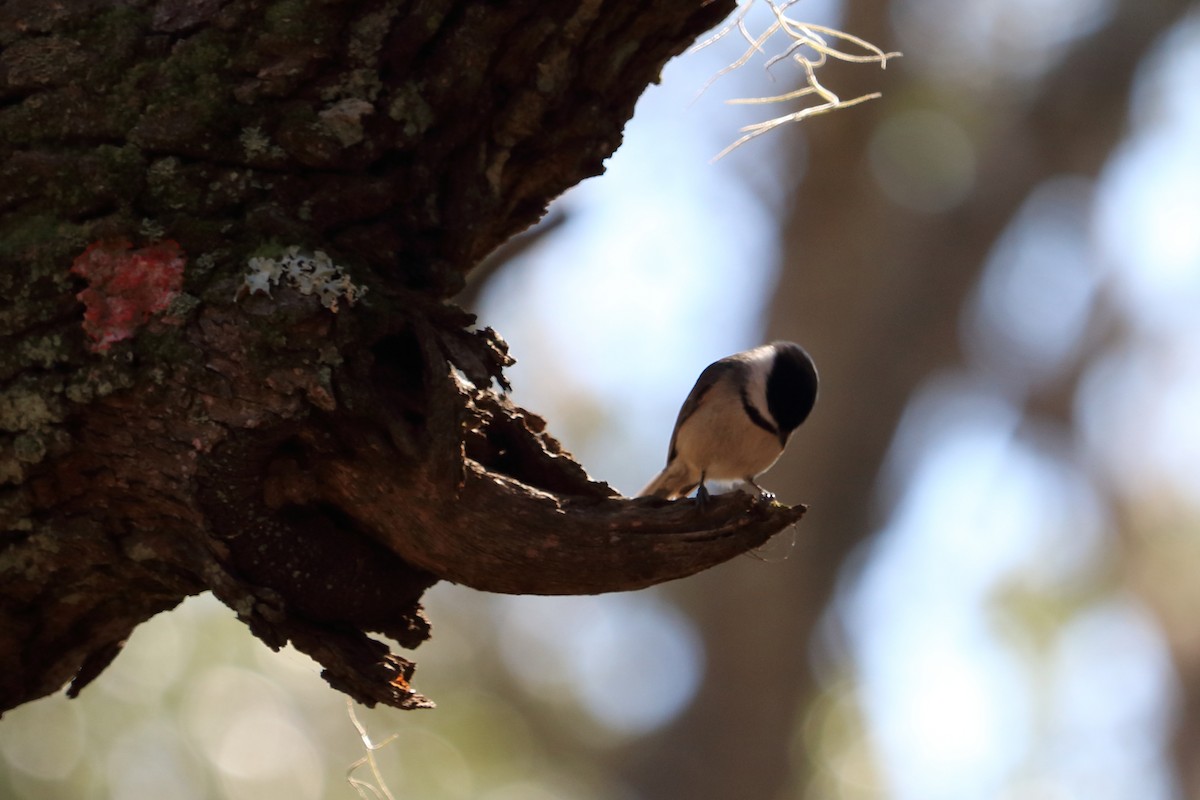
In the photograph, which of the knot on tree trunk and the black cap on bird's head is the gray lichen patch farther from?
the black cap on bird's head

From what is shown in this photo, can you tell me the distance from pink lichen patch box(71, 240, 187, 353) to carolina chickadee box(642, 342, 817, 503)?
6.30 feet

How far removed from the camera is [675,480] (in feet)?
13.7

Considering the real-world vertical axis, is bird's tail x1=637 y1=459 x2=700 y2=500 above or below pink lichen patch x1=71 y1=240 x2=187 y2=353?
above

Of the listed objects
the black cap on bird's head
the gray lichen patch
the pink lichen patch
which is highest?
the black cap on bird's head

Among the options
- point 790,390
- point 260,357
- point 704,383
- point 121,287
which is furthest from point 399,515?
point 704,383

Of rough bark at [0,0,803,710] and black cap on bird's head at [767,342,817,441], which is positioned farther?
black cap on bird's head at [767,342,817,441]

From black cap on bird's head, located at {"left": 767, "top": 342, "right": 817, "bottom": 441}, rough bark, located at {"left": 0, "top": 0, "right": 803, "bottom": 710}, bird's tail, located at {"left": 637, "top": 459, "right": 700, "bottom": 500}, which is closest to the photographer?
rough bark, located at {"left": 0, "top": 0, "right": 803, "bottom": 710}

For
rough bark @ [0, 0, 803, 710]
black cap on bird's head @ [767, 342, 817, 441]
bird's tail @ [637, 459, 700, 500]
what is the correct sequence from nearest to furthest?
rough bark @ [0, 0, 803, 710] → black cap on bird's head @ [767, 342, 817, 441] → bird's tail @ [637, 459, 700, 500]

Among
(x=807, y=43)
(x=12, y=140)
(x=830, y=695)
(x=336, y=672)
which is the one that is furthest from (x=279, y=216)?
(x=830, y=695)

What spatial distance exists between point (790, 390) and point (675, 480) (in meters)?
0.66

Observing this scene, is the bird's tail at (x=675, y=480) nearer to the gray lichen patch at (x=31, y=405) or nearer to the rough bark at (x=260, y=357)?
the rough bark at (x=260, y=357)

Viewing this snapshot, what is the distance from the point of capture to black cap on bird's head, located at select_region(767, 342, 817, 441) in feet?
12.2

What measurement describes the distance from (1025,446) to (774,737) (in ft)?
8.99

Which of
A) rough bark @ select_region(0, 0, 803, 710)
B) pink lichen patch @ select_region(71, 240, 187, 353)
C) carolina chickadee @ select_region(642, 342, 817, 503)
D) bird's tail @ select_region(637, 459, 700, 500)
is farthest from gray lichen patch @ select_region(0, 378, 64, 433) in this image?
bird's tail @ select_region(637, 459, 700, 500)
